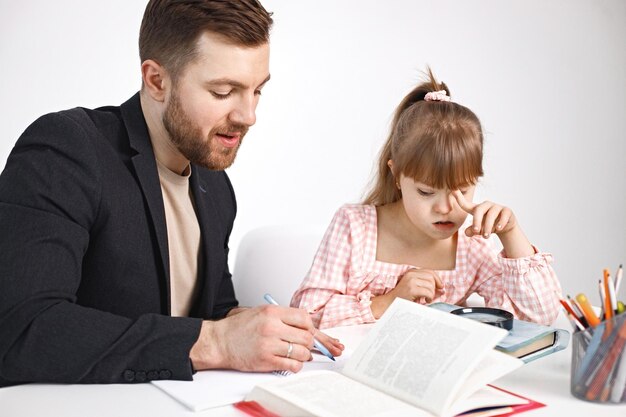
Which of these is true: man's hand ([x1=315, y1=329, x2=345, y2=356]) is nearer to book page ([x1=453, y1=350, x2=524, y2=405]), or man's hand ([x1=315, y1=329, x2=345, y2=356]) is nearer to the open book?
the open book

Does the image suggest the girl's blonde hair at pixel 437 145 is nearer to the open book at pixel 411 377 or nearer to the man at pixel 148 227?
the man at pixel 148 227

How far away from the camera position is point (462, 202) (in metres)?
1.68

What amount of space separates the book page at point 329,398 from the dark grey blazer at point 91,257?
18 centimetres

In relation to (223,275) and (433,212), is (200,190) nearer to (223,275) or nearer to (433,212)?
(223,275)

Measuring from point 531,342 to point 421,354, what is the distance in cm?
25

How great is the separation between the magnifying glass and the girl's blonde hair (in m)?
0.39

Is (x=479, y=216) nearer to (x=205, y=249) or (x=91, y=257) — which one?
(x=205, y=249)

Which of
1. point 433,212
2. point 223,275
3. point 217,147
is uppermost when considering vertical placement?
point 217,147

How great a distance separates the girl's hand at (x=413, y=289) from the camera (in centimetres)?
170

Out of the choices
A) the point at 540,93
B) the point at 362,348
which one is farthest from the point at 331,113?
the point at 362,348

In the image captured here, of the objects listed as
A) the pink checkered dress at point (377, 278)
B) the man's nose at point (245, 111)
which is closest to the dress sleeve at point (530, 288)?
the pink checkered dress at point (377, 278)

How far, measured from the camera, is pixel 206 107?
1.60 meters

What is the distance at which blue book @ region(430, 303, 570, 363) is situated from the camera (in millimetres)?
1268

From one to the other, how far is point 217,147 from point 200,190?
0.21 meters
